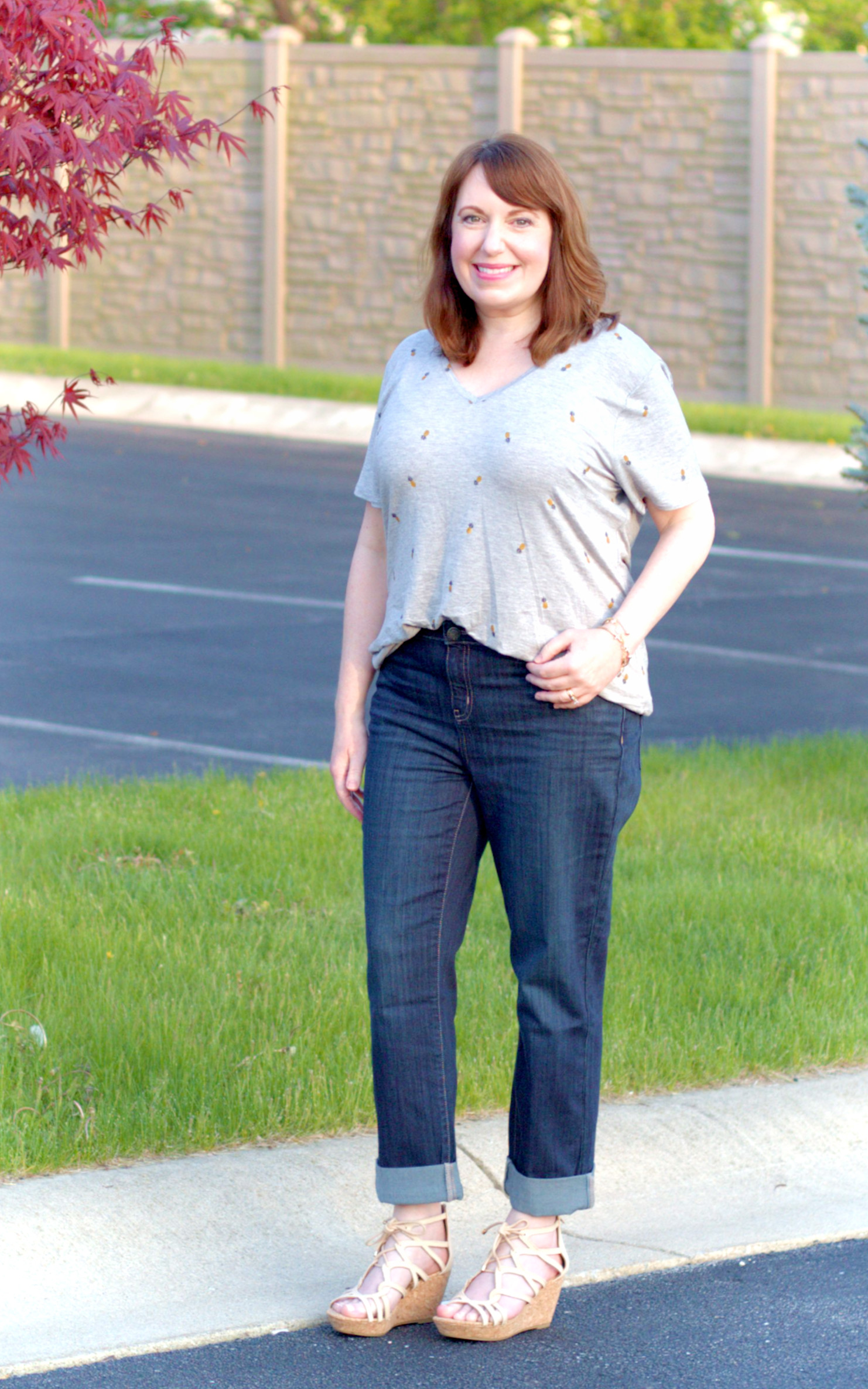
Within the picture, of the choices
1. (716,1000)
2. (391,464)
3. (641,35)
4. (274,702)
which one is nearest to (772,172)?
(641,35)

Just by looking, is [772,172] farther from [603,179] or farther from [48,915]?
[48,915]

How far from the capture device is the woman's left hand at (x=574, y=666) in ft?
10.9

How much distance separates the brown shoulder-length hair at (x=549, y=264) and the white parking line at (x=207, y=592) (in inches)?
309

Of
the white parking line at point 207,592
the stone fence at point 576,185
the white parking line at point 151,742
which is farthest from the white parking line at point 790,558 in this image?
the stone fence at point 576,185

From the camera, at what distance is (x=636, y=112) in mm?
22844

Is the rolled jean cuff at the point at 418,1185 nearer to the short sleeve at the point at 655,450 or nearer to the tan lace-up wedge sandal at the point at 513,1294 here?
the tan lace-up wedge sandal at the point at 513,1294

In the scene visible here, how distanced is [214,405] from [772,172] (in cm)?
651

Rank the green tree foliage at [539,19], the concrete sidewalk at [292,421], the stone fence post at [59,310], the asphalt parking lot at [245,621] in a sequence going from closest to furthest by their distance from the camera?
1. the asphalt parking lot at [245,621]
2. the concrete sidewalk at [292,421]
3. the stone fence post at [59,310]
4. the green tree foliage at [539,19]

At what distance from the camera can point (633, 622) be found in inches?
134

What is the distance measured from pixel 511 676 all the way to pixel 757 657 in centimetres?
714

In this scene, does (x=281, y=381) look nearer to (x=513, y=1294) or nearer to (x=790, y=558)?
(x=790, y=558)

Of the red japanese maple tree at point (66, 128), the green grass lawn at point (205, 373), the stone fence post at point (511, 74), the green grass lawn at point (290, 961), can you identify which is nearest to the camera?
the red japanese maple tree at point (66, 128)

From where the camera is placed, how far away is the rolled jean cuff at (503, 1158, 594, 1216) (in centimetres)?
355

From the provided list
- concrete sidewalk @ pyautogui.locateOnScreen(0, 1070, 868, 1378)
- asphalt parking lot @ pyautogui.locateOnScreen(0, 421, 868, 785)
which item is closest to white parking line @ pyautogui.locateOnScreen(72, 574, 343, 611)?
asphalt parking lot @ pyautogui.locateOnScreen(0, 421, 868, 785)
